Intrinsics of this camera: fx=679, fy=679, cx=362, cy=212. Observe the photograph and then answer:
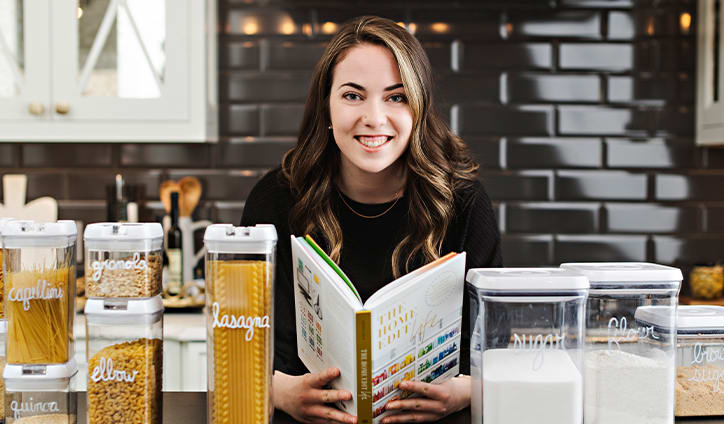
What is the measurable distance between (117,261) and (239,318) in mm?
184

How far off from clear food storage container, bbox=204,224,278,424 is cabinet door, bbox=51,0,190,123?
5.36 feet

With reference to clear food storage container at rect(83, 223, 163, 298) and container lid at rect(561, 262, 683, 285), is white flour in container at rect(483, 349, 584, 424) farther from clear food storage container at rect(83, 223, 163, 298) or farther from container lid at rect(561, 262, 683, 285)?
clear food storage container at rect(83, 223, 163, 298)

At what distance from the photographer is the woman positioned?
1396 mm

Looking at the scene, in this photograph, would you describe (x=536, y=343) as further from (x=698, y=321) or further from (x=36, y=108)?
(x=36, y=108)

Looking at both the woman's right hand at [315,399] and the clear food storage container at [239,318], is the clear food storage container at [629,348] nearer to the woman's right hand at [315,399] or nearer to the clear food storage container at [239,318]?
the woman's right hand at [315,399]

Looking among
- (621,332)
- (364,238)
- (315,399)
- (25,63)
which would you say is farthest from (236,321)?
(25,63)

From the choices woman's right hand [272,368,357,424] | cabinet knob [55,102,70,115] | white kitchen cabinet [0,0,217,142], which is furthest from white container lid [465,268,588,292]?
cabinet knob [55,102,70,115]

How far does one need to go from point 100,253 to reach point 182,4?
1723 millimetres

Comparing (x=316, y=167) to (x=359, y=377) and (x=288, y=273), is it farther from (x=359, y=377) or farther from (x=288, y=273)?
(x=359, y=377)

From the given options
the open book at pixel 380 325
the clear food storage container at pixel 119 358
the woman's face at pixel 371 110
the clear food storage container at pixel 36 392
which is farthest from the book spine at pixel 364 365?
the woman's face at pixel 371 110

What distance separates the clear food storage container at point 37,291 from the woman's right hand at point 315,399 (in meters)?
0.32

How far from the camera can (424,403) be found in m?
1.04

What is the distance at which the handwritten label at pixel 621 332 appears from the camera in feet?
3.16

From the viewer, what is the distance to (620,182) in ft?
9.02
